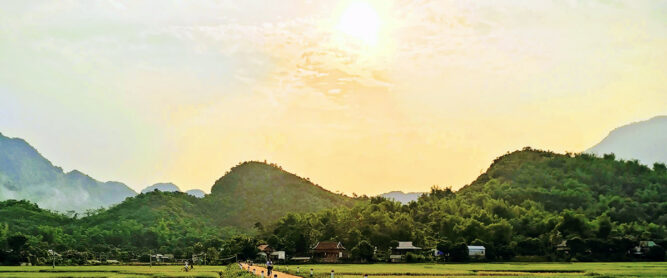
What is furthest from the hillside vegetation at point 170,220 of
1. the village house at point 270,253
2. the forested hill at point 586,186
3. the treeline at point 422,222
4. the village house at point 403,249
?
the forested hill at point 586,186

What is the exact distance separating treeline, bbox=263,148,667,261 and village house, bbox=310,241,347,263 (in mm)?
1501

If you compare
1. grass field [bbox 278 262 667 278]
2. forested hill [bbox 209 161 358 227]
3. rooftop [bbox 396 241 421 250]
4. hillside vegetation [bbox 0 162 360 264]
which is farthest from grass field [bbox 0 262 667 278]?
forested hill [bbox 209 161 358 227]

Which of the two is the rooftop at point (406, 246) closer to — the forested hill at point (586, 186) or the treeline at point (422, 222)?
the treeline at point (422, 222)

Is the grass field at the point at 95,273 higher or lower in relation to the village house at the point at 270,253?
higher

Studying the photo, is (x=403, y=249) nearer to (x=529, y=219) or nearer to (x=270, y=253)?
(x=270, y=253)

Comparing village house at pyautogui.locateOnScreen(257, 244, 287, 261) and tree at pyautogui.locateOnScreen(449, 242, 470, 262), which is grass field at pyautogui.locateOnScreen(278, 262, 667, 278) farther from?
village house at pyautogui.locateOnScreen(257, 244, 287, 261)

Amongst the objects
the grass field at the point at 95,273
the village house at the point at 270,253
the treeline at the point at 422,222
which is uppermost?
the treeline at the point at 422,222

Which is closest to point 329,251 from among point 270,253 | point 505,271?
point 270,253

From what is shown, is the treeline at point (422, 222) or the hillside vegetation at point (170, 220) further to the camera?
the hillside vegetation at point (170, 220)

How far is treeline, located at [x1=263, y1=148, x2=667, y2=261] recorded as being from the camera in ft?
232

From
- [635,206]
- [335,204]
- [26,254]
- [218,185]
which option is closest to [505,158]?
[335,204]

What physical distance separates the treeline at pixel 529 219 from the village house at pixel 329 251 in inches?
59.1

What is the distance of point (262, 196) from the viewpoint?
6093 inches

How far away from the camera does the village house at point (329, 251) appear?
74.5 meters
